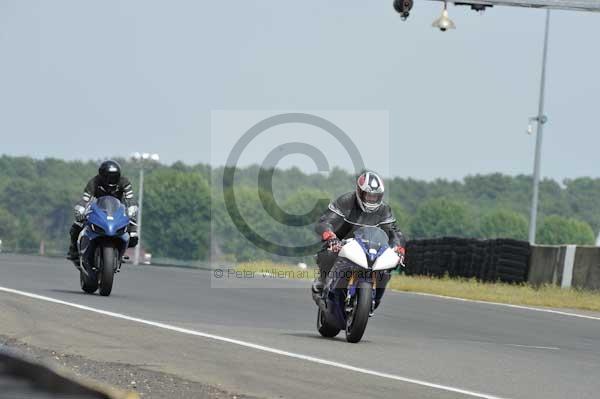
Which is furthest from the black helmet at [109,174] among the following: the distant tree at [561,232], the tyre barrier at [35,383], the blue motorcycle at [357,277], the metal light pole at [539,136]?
the distant tree at [561,232]

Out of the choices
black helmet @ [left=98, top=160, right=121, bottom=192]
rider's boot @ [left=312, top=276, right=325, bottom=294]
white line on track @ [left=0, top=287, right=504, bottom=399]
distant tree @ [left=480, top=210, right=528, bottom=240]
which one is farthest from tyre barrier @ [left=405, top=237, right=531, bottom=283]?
distant tree @ [left=480, top=210, right=528, bottom=240]

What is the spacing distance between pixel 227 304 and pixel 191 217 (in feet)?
494

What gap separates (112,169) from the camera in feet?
51.8

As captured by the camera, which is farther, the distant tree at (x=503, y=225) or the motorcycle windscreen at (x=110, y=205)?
the distant tree at (x=503, y=225)

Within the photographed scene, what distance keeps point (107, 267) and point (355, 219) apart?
455 cm

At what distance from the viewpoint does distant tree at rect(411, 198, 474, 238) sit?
591 ft

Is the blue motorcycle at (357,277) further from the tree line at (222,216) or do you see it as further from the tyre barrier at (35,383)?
the tree line at (222,216)

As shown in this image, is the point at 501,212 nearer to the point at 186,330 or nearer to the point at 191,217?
the point at 191,217

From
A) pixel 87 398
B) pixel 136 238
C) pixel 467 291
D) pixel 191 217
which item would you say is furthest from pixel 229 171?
pixel 87 398

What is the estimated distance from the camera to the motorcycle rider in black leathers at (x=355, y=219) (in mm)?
11703

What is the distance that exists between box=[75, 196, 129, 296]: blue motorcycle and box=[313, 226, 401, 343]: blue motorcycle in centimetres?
442

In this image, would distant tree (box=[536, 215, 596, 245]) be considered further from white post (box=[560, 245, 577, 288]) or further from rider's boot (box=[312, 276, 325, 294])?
rider's boot (box=[312, 276, 325, 294])

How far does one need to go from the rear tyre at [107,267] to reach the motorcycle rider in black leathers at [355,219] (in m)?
4.09

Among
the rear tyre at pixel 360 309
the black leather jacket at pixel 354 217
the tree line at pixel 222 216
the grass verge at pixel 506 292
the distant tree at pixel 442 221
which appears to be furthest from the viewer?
the distant tree at pixel 442 221
